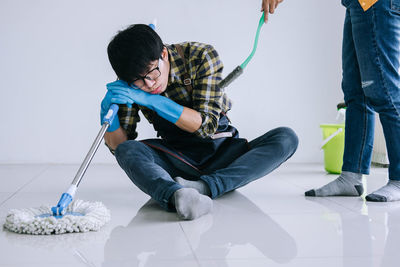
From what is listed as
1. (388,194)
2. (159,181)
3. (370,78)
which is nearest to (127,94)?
(159,181)

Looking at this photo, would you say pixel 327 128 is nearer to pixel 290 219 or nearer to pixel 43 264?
pixel 290 219

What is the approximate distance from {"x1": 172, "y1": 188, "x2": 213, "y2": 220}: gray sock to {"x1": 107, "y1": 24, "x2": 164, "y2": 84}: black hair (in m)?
0.35

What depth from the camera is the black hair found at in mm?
1240

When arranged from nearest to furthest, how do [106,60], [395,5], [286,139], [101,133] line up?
1. [101,133]
2. [395,5]
3. [286,139]
4. [106,60]

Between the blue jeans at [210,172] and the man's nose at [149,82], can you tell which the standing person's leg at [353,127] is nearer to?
the blue jeans at [210,172]

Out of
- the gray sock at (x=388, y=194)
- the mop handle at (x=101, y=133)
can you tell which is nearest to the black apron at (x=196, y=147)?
the mop handle at (x=101, y=133)

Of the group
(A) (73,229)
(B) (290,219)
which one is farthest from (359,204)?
(A) (73,229)

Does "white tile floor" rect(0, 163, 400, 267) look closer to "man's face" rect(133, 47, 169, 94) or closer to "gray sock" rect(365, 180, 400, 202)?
"gray sock" rect(365, 180, 400, 202)

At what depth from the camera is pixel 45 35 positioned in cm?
252

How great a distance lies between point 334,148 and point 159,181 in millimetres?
1297

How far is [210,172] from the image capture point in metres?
1.50

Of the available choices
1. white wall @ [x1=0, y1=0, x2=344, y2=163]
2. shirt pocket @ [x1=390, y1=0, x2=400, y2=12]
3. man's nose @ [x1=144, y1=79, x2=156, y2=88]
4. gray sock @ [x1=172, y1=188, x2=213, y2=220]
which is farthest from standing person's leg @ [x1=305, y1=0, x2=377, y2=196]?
white wall @ [x1=0, y1=0, x2=344, y2=163]

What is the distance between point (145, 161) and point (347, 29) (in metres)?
0.78

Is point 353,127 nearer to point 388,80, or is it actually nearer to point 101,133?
point 388,80
